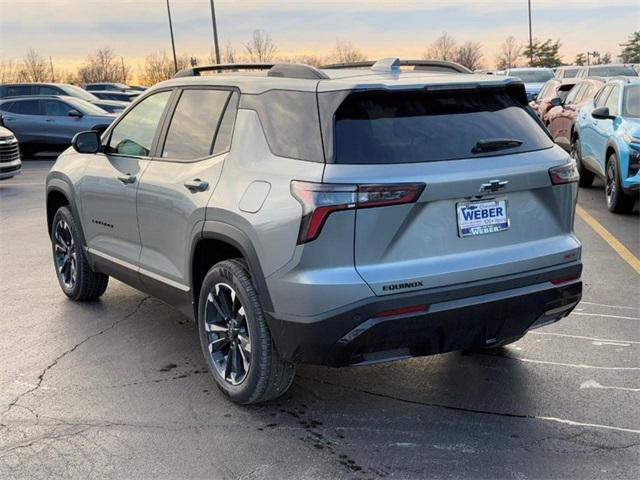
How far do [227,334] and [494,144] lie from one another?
1.75m

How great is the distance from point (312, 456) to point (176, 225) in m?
1.63

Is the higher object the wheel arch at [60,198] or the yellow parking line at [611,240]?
the wheel arch at [60,198]

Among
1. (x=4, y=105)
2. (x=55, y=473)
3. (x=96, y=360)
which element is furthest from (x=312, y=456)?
(x=4, y=105)

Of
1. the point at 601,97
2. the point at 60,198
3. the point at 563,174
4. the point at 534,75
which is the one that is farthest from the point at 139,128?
the point at 534,75

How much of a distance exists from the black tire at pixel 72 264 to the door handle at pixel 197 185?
6.53 ft

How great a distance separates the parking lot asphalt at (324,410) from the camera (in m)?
3.58

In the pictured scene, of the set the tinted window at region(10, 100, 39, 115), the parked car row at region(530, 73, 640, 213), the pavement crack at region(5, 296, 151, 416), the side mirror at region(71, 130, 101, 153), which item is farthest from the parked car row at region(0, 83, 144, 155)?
the side mirror at region(71, 130, 101, 153)

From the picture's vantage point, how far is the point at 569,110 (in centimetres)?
1329

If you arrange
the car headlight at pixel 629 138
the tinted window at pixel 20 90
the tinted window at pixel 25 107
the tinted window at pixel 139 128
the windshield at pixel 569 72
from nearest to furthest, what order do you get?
the tinted window at pixel 139 128, the car headlight at pixel 629 138, the tinted window at pixel 25 107, the tinted window at pixel 20 90, the windshield at pixel 569 72

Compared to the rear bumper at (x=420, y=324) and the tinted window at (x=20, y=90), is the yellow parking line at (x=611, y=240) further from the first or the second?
the tinted window at (x=20, y=90)


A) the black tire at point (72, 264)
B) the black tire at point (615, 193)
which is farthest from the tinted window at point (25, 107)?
the black tire at point (615, 193)

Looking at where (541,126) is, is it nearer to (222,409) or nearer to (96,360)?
(222,409)

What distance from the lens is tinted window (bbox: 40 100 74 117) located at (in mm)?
19859

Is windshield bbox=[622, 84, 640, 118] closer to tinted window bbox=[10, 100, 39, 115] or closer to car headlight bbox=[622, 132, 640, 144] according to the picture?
car headlight bbox=[622, 132, 640, 144]
